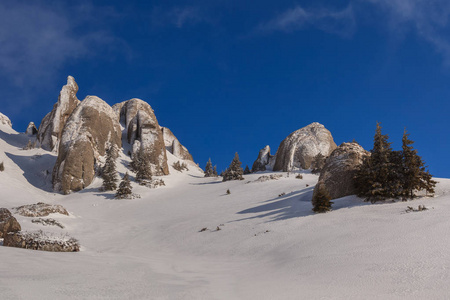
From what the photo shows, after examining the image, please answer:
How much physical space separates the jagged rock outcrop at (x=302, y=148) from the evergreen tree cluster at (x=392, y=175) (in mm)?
31893

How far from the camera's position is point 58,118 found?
143 feet

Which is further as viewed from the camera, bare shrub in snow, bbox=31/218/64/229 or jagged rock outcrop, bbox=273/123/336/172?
jagged rock outcrop, bbox=273/123/336/172

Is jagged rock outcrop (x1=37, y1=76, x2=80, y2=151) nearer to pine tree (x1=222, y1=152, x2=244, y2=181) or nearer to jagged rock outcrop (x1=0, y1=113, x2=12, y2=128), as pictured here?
jagged rock outcrop (x1=0, y1=113, x2=12, y2=128)

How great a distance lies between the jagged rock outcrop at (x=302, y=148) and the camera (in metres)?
46.0

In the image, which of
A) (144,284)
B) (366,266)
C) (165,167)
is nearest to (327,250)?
(366,266)

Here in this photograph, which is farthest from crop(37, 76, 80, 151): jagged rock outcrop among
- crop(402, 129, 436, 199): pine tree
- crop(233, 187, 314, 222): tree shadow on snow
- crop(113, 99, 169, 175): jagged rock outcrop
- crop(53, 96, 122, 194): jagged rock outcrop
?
crop(402, 129, 436, 199): pine tree

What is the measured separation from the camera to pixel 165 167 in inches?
1630

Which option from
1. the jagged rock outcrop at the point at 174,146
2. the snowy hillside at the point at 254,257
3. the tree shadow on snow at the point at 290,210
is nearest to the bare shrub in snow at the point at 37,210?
the snowy hillside at the point at 254,257

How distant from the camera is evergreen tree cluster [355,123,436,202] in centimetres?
1209

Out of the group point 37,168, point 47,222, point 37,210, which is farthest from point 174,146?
point 47,222

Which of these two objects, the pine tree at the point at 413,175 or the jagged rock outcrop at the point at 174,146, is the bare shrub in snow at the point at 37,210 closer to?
the pine tree at the point at 413,175

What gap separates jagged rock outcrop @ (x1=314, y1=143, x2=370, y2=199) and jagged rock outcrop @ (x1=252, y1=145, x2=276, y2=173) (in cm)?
3704

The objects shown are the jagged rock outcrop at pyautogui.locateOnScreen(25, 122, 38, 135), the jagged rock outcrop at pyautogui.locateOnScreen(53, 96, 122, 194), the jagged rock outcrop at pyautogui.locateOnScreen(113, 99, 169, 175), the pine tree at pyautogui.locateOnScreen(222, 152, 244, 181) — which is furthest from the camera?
the jagged rock outcrop at pyautogui.locateOnScreen(25, 122, 38, 135)

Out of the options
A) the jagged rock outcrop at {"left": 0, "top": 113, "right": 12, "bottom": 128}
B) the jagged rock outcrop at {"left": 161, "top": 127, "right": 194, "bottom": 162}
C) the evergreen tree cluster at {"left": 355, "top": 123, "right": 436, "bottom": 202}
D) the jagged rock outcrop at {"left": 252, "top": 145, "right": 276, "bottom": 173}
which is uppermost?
the jagged rock outcrop at {"left": 0, "top": 113, "right": 12, "bottom": 128}
